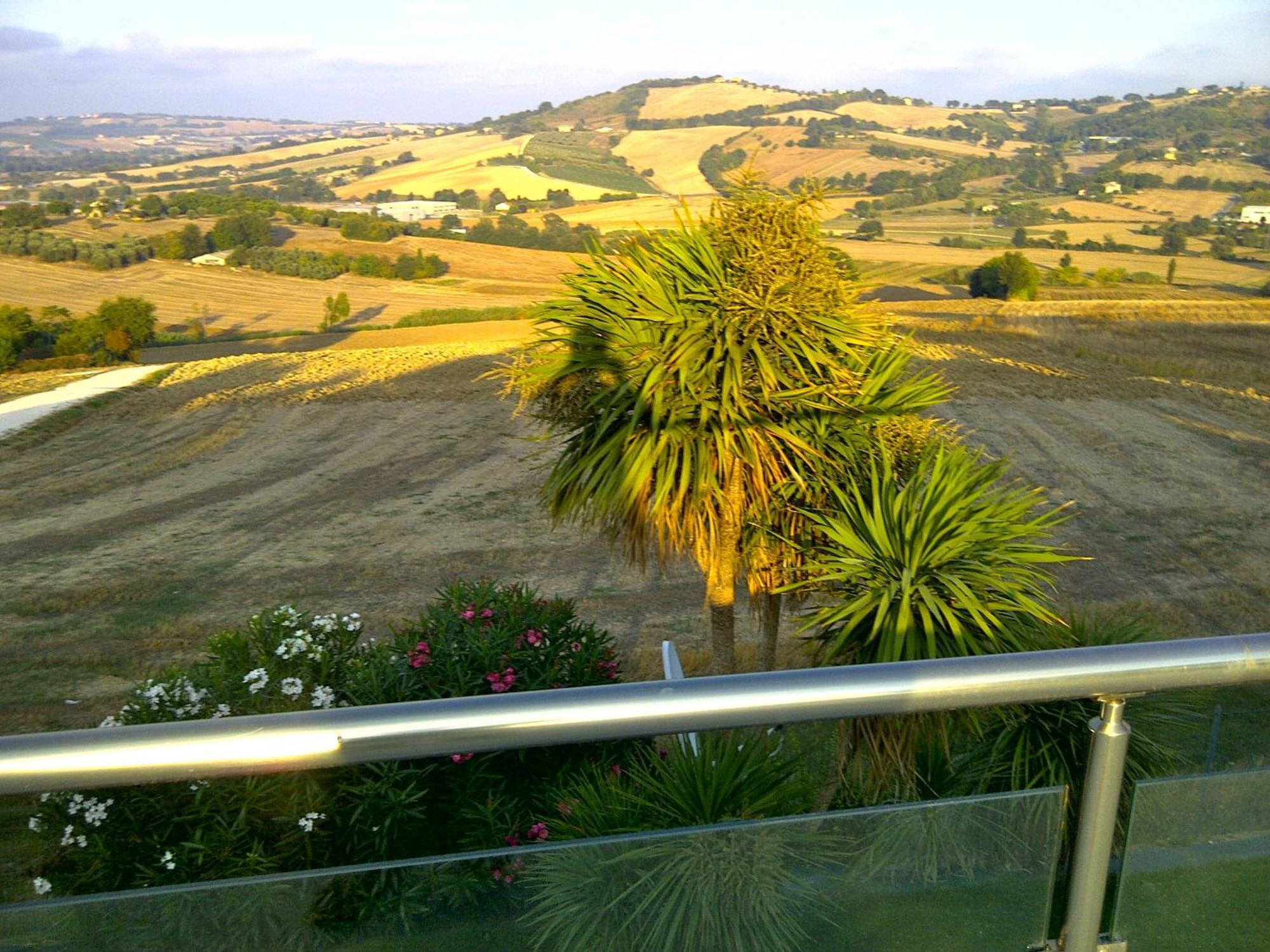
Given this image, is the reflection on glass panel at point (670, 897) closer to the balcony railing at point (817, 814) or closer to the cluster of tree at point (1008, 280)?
the balcony railing at point (817, 814)

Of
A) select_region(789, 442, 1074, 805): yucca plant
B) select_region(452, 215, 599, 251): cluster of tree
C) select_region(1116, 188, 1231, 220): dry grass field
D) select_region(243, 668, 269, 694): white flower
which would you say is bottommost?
select_region(452, 215, 599, 251): cluster of tree

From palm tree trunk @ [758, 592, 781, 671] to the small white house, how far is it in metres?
53.8

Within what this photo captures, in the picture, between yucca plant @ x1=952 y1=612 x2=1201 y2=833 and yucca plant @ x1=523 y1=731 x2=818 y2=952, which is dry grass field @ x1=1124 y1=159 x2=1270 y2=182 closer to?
yucca plant @ x1=952 y1=612 x2=1201 y2=833

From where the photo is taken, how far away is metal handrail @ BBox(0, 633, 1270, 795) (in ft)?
4.01

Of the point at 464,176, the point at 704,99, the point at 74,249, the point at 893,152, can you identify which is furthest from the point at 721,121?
the point at 74,249

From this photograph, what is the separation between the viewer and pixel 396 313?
45.8 m

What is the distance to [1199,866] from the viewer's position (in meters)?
1.65

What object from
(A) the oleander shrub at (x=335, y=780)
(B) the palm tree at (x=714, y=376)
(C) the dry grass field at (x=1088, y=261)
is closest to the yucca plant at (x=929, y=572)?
(B) the palm tree at (x=714, y=376)

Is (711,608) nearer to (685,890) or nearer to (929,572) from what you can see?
(929,572)

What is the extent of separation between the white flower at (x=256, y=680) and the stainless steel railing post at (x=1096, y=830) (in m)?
3.88

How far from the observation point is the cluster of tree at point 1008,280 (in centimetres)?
4519

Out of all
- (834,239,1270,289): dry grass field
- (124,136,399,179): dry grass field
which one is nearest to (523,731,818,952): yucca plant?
(834,239,1270,289): dry grass field

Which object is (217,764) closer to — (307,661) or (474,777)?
(474,777)

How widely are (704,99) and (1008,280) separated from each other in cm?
7610
